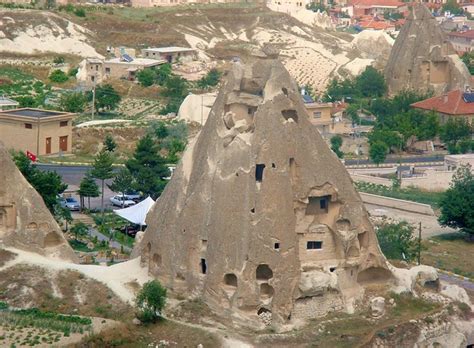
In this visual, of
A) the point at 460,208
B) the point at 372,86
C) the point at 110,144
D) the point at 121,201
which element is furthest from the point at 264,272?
the point at 372,86

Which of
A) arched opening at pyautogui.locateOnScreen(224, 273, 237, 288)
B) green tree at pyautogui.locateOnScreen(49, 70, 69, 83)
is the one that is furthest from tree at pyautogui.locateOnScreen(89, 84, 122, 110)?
arched opening at pyautogui.locateOnScreen(224, 273, 237, 288)

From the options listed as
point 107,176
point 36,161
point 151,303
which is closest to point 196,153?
point 151,303

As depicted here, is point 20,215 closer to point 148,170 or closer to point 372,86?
point 148,170

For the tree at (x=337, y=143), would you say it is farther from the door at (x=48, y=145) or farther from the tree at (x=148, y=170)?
the tree at (x=148, y=170)

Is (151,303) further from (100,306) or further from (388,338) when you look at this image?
(388,338)

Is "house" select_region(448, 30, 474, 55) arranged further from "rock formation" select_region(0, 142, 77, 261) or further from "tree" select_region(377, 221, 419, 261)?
"rock formation" select_region(0, 142, 77, 261)
